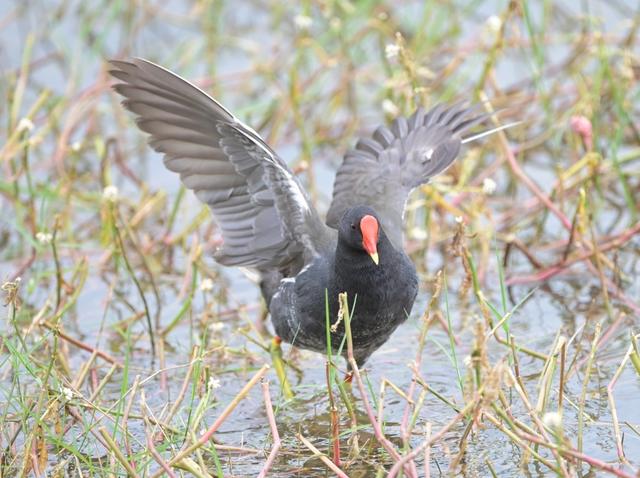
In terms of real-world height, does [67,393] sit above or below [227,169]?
below

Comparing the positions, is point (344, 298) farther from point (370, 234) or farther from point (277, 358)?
point (277, 358)

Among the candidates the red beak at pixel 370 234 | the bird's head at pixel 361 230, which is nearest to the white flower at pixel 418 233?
the bird's head at pixel 361 230

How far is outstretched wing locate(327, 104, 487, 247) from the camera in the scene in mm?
4367

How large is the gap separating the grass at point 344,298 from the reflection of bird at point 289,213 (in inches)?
5.7

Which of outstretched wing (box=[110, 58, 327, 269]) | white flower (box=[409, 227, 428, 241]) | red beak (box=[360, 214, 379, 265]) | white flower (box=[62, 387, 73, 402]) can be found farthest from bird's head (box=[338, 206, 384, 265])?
white flower (box=[409, 227, 428, 241])

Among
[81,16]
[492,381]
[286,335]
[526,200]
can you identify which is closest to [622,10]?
[526,200]

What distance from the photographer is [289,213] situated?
4.03 meters

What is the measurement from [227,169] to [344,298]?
4.50ft

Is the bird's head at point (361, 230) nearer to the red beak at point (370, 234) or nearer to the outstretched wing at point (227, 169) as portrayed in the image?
the red beak at point (370, 234)

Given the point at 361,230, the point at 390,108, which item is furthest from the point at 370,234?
the point at 390,108

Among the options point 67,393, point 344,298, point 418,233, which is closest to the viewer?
point 344,298

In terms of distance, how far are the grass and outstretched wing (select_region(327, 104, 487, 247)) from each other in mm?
147

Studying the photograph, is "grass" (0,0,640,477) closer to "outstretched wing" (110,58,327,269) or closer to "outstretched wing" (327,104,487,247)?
"outstretched wing" (327,104,487,247)

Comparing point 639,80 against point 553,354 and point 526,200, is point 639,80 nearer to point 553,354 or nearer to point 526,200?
point 526,200
